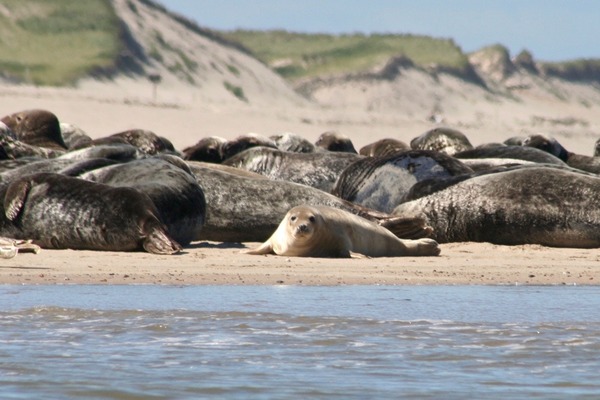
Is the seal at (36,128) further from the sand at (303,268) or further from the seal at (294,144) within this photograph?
the sand at (303,268)

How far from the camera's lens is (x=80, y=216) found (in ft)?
28.5

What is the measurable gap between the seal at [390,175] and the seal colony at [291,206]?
0.01m

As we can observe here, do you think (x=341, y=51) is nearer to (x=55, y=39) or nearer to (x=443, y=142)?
(x=55, y=39)

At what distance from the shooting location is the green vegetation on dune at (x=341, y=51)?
65.6 meters

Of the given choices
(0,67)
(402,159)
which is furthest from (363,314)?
(0,67)

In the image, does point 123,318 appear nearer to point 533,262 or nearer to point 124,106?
point 533,262

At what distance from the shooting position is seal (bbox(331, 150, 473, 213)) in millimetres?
10883

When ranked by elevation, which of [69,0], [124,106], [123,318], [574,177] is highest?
[69,0]

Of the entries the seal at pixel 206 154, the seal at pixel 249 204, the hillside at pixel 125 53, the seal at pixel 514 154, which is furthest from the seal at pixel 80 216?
the hillside at pixel 125 53

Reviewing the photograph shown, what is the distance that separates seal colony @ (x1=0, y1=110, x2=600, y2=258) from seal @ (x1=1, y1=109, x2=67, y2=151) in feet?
12.7

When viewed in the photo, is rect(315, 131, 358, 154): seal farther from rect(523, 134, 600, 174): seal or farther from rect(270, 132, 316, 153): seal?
rect(523, 134, 600, 174): seal

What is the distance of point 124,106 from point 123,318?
29.3 m

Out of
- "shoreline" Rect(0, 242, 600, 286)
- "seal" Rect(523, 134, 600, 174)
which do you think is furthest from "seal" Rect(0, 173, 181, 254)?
"seal" Rect(523, 134, 600, 174)

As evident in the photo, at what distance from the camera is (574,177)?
971 centimetres
